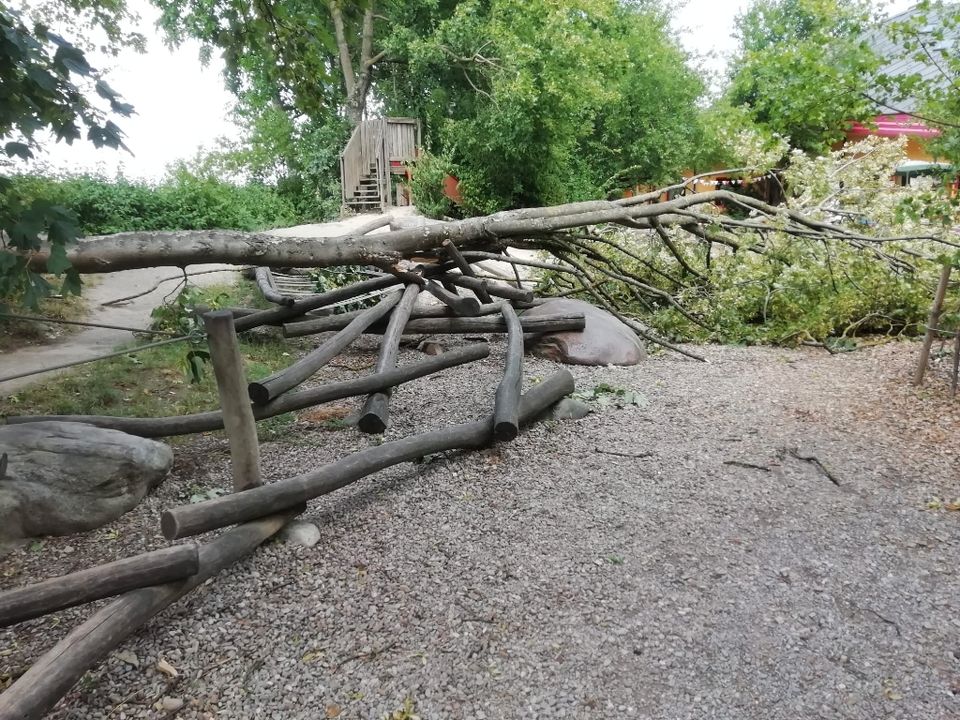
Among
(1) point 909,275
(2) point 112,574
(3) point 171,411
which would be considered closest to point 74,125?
(2) point 112,574

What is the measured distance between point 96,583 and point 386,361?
331 centimetres

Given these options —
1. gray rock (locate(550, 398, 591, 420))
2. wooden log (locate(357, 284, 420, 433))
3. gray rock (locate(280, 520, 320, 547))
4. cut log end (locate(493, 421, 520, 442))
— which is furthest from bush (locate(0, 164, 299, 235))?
gray rock (locate(280, 520, 320, 547))

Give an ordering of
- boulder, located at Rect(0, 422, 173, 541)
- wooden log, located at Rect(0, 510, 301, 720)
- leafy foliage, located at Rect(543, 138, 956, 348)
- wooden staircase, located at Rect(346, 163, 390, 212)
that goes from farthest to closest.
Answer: wooden staircase, located at Rect(346, 163, 390, 212) < leafy foliage, located at Rect(543, 138, 956, 348) < boulder, located at Rect(0, 422, 173, 541) < wooden log, located at Rect(0, 510, 301, 720)

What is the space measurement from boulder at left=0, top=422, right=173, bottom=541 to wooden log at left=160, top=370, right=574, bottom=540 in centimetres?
84

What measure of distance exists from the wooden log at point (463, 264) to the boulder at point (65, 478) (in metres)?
3.39

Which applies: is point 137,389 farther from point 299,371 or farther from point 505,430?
point 505,430

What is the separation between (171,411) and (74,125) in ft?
10.1

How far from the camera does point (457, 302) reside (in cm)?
675

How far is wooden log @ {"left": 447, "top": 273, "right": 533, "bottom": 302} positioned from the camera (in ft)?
23.2

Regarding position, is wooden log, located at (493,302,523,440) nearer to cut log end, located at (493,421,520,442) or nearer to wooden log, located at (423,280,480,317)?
cut log end, located at (493,421,520,442)

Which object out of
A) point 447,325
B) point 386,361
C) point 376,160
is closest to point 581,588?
point 386,361

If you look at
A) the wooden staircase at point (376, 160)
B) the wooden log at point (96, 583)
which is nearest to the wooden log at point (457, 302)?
the wooden log at point (96, 583)

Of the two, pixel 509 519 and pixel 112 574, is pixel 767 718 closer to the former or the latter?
pixel 509 519

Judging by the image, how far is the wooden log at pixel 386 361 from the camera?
4.63 m
